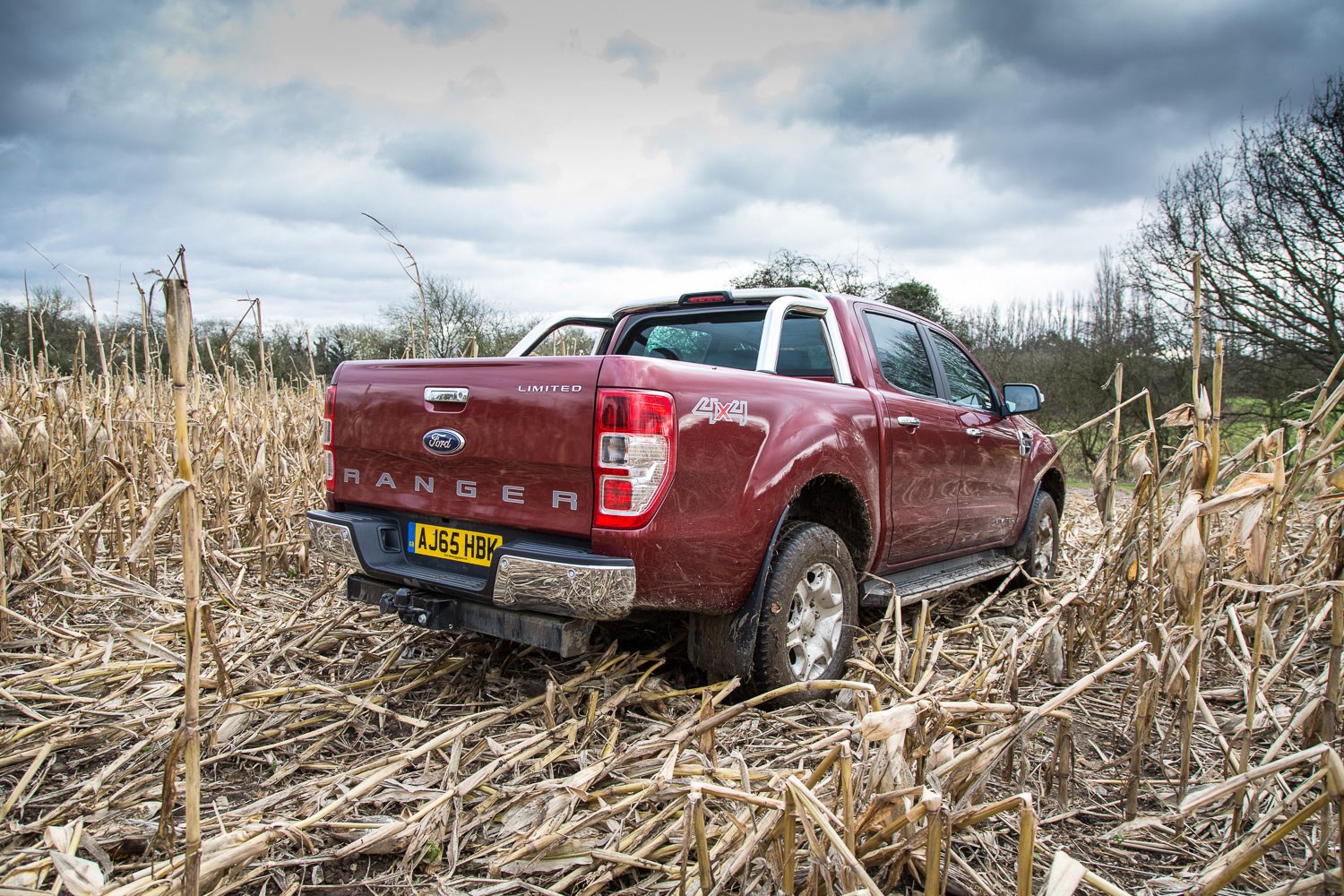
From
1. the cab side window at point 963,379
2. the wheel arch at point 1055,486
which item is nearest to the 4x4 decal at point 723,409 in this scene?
the cab side window at point 963,379

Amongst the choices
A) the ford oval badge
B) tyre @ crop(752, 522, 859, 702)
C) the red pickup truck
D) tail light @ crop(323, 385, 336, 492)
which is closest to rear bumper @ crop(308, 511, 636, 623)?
the red pickup truck

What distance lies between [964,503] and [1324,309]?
12.8m

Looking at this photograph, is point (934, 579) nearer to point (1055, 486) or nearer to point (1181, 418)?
point (1181, 418)

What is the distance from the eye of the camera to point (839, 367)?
3.88 m

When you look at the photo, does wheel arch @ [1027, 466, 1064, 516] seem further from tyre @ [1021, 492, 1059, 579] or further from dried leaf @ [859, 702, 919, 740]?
dried leaf @ [859, 702, 919, 740]

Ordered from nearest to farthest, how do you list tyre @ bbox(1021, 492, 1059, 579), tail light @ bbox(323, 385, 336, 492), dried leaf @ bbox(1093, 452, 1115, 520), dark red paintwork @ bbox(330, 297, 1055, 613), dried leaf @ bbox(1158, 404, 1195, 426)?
dried leaf @ bbox(1158, 404, 1195, 426) < dark red paintwork @ bbox(330, 297, 1055, 613) < dried leaf @ bbox(1093, 452, 1115, 520) < tail light @ bbox(323, 385, 336, 492) < tyre @ bbox(1021, 492, 1059, 579)

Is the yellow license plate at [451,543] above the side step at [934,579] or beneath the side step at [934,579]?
above

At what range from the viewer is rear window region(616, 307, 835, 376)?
408cm

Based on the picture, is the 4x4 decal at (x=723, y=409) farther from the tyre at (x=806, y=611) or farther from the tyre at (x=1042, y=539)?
the tyre at (x=1042, y=539)

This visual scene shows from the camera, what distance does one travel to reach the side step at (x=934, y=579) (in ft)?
12.3

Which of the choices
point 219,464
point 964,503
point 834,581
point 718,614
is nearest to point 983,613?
point 964,503

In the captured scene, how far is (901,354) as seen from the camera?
445 cm

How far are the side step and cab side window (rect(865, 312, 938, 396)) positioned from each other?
0.97 meters

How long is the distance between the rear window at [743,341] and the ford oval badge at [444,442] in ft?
4.36
